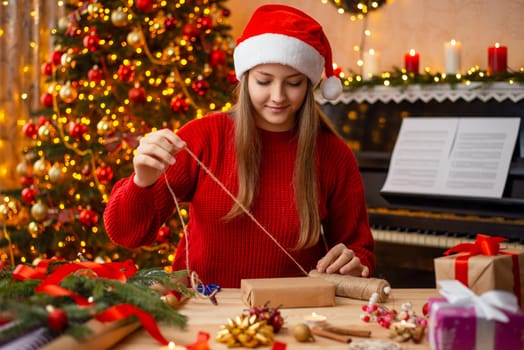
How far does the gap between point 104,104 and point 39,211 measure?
2.29 ft

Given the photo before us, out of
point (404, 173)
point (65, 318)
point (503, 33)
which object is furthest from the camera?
point (503, 33)

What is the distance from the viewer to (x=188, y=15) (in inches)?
167

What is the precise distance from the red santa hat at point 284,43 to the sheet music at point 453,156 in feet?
5.10

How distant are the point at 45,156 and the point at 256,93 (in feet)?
8.09

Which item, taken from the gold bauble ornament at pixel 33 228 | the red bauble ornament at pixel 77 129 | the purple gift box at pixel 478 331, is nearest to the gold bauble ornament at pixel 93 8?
the red bauble ornament at pixel 77 129

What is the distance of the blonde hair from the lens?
6.48 feet

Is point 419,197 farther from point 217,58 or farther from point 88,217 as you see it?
point 88,217

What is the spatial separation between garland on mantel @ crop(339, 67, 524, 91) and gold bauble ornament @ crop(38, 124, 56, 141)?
1.70 meters

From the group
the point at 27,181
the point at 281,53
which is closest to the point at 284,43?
the point at 281,53

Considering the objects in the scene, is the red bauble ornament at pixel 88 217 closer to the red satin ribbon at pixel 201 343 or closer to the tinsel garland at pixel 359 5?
the tinsel garland at pixel 359 5

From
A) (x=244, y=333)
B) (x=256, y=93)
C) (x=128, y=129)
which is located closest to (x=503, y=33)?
(x=128, y=129)

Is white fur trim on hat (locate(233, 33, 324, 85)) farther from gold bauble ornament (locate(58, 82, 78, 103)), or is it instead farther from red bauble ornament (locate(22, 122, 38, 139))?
red bauble ornament (locate(22, 122, 38, 139))

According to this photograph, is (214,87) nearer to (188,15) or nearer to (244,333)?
(188,15)

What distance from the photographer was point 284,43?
1.96 meters
